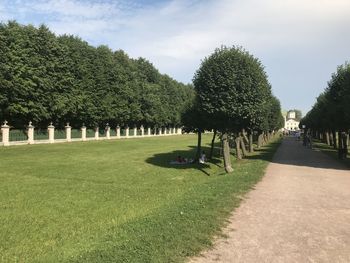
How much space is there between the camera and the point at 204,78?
25078 mm

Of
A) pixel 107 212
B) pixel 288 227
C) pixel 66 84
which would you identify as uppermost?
pixel 66 84

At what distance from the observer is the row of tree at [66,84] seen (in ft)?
152

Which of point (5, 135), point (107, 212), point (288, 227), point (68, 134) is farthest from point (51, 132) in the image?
point (288, 227)

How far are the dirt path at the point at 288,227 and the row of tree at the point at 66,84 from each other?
1832cm

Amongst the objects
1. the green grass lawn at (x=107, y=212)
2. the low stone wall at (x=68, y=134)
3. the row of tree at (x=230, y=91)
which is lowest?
the green grass lawn at (x=107, y=212)

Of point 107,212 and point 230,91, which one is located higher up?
point 230,91

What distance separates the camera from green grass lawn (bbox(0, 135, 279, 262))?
7.84m

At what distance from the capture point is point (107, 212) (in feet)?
44.0

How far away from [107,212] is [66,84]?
4340 centimetres

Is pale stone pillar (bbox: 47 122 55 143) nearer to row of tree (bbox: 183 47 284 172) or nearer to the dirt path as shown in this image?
row of tree (bbox: 183 47 284 172)

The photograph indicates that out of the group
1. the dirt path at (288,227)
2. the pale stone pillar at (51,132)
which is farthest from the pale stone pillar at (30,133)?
the dirt path at (288,227)

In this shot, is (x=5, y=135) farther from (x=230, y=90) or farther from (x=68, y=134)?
(x=230, y=90)

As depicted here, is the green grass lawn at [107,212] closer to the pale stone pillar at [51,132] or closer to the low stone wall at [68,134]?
the low stone wall at [68,134]

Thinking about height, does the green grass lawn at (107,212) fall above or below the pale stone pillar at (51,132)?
below
